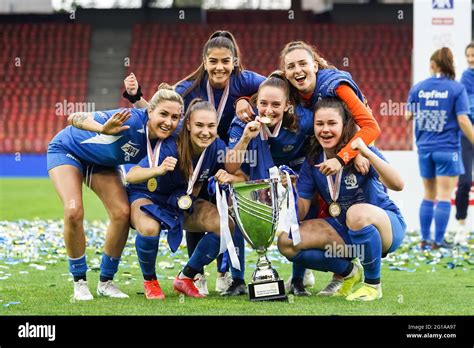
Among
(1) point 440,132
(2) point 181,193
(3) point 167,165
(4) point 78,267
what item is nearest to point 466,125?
(1) point 440,132

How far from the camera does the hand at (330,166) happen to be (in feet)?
16.8

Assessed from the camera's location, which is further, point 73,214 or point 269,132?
point 269,132

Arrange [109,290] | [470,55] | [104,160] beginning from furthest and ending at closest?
[470,55] < [109,290] < [104,160]

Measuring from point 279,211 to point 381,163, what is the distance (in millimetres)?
664

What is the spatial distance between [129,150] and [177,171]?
12.4 inches

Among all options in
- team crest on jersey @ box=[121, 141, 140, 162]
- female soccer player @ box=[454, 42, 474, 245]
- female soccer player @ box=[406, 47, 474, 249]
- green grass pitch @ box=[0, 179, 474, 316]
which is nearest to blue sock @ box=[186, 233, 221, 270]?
green grass pitch @ box=[0, 179, 474, 316]

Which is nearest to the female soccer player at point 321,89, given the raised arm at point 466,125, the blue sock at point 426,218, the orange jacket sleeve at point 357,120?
the orange jacket sleeve at point 357,120

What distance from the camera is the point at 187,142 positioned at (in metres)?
5.33

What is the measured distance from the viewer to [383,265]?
7234 millimetres

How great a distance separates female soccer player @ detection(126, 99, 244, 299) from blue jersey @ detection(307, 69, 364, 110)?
621mm

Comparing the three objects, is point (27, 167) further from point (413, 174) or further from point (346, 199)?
point (346, 199)

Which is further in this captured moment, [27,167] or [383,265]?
[27,167]

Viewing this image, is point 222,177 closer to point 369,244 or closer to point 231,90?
point 231,90
